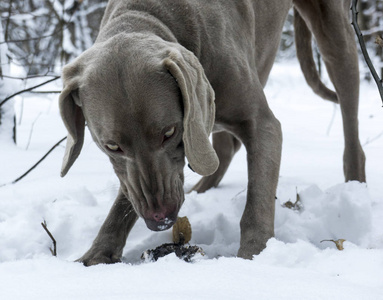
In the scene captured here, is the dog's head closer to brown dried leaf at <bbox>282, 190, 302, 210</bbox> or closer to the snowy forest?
the snowy forest

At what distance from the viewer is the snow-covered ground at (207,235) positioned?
149 centimetres

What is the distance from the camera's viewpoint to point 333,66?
374cm

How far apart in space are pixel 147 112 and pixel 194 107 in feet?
0.59

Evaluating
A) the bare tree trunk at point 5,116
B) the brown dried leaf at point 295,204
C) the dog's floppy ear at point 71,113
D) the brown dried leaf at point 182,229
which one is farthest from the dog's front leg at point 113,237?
the bare tree trunk at point 5,116

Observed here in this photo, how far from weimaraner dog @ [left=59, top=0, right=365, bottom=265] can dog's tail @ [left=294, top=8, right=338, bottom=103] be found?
896 millimetres

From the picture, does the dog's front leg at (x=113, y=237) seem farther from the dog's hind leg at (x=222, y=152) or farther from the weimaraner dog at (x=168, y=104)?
the dog's hind leg at (x=222, y=152)

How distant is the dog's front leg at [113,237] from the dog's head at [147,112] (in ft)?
1.22

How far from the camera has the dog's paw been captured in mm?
2320

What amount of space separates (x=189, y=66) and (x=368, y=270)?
98cm

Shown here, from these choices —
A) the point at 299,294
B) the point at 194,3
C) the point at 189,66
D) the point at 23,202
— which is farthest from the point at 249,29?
the point at 299,294

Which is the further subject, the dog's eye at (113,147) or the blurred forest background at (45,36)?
the blurred forest background at (45,36)

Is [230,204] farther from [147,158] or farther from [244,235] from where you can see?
[147,158]

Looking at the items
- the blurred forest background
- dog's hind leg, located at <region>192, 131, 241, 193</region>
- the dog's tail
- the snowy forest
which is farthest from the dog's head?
the dog's tail

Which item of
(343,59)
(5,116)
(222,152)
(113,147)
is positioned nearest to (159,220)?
(113,147)
